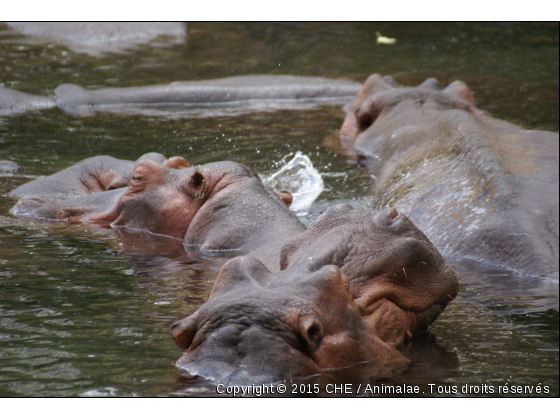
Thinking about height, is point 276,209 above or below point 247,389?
below

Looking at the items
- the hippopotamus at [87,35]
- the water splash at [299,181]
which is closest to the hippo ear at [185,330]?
the water splash at [299,181]

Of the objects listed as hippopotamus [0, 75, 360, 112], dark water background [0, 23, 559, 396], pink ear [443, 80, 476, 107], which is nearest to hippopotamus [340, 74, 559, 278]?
dark water background [0, 23, 559, 396]

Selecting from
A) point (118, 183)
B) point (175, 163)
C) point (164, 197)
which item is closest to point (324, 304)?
point (164, 197)

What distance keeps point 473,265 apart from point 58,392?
2.54 metres

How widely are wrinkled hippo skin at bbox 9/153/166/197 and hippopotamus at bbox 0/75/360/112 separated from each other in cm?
368

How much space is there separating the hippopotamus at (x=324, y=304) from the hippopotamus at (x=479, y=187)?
0.96 meters

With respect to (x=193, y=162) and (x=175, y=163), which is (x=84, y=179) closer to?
(x=175, y=163)

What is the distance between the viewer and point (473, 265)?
14.7 feet

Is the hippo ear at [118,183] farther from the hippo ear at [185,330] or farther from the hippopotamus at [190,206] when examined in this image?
the hippo ear at [185,330]

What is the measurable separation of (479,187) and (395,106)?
3800 millimetres

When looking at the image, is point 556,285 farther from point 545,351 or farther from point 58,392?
point 58,392

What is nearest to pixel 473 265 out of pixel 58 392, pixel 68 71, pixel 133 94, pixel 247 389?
pixel 247 389

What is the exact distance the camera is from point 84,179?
6668mm

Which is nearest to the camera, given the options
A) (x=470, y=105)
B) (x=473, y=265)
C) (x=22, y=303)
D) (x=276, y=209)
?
(x=22, y=303)
